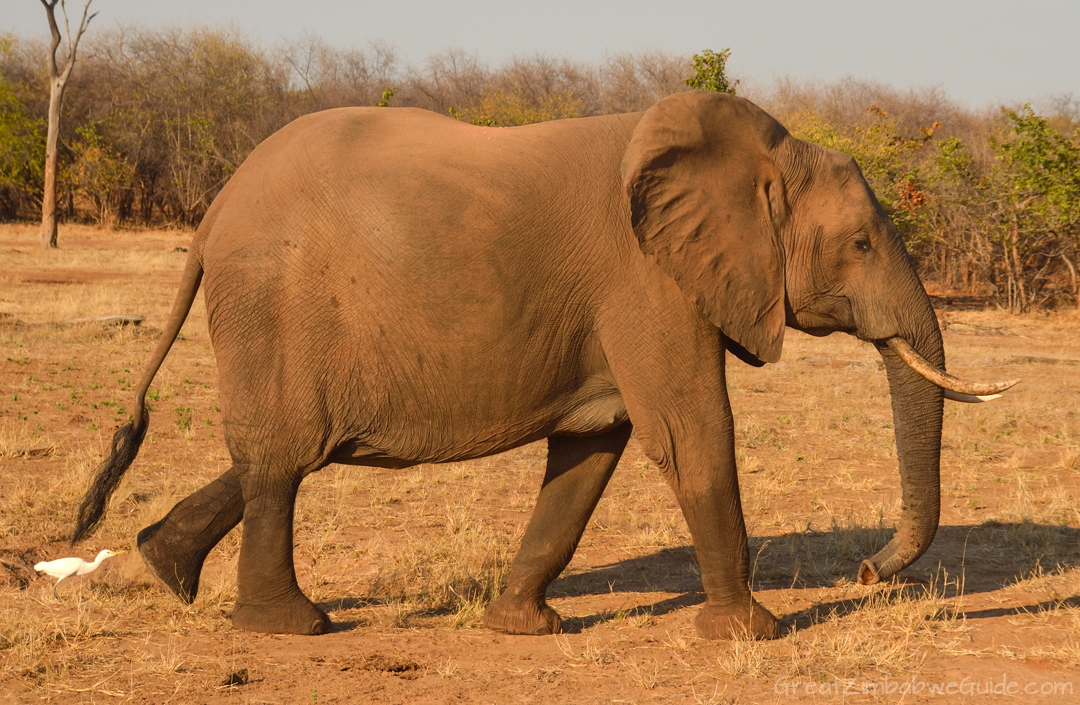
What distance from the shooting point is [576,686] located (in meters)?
4.32

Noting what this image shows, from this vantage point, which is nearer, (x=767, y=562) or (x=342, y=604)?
(x=342, y=604)

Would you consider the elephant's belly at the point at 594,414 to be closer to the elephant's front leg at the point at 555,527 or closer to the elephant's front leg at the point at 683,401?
the elephant's front leg at the point at 683,401

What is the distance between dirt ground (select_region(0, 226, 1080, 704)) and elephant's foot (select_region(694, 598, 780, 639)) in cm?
6

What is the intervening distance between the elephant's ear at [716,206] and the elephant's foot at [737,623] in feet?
3.99

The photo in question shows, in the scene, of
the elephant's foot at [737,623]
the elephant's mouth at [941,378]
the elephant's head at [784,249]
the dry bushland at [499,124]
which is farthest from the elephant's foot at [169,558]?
the dry bushland at [499,124]

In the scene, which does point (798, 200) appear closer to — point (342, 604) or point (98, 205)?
point (342, 604)

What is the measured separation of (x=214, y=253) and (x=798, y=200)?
2758 mm

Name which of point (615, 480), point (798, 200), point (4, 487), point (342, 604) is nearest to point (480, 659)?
point (342, 604)

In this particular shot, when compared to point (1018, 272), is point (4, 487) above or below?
below

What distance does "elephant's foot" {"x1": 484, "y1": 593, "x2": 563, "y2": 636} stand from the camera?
508cm

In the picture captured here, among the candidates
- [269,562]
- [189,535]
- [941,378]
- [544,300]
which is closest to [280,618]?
[269,562]

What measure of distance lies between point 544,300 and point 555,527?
1233 millimetres

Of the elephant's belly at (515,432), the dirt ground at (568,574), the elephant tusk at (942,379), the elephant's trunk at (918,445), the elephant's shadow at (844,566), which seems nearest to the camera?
the dirt ground at (568,574)

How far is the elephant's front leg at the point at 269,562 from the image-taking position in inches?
190
